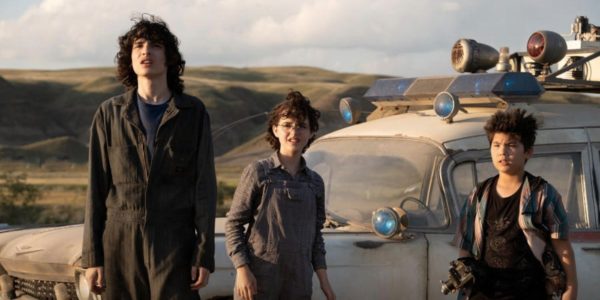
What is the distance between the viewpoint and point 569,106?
24.5 feet

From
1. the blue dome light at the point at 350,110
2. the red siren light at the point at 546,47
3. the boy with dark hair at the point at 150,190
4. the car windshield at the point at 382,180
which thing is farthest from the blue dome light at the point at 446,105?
the boy with dark hair at the point at 150,190

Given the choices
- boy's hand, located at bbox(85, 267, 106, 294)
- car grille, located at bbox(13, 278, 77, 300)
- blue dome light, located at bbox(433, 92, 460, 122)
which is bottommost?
car grille, located at bbox(13, 278, 77, 300)

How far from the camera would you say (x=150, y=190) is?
4988 millimetres

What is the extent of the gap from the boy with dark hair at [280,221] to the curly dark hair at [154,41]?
490 mm

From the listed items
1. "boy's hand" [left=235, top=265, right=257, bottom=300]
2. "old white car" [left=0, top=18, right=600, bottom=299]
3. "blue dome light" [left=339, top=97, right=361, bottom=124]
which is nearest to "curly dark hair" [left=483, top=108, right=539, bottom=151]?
"old white car" [left=0, top=18, right=600, bottom=299]

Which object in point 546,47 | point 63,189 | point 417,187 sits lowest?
point 63,189

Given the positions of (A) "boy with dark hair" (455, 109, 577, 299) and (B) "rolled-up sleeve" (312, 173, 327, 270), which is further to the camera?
(B) "rolled-up sleeve" (312, 173, 327, 270)

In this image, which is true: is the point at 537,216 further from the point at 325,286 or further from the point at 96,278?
the point at 96,278

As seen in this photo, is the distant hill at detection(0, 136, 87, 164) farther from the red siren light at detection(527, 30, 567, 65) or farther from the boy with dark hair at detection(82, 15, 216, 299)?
the boy with dark hair at detection(82, 15, 216, 299)

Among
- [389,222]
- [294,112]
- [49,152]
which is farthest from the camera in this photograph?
[49,152]

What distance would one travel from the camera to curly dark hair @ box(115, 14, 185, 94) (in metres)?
5.12

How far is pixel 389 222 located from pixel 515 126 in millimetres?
1169

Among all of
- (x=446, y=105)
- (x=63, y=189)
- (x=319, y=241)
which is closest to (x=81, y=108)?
(x=63, y=189)

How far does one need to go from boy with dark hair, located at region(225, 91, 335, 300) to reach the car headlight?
0.96 m
